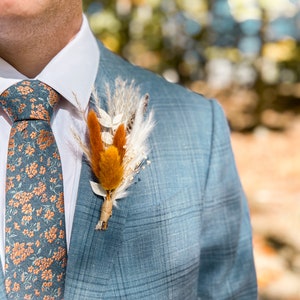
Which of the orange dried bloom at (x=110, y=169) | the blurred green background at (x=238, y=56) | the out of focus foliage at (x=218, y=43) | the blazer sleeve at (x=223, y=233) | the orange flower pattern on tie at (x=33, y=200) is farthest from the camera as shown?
the out of focus foliage at (x=218, y=43)

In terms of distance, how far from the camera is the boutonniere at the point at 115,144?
58.9 inches

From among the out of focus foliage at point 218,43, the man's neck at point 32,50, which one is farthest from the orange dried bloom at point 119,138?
the out of focus foliage at point 218,43

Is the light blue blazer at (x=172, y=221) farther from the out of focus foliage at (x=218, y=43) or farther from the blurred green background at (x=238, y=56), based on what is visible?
the out of focus foliage at (x=218, y=43)

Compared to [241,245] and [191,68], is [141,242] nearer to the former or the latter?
[241,245]

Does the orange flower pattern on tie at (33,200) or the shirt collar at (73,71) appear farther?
the shirt collar at (73,71)

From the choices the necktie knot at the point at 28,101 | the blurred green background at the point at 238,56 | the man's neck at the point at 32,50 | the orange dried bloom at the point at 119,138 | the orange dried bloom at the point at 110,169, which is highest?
the man's neck at the point at 32,50

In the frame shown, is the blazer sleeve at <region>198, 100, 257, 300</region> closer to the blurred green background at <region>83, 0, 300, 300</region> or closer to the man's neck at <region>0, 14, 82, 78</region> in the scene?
the man's neck at <region>0, 14, 82, 78</region>

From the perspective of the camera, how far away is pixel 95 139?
1.50m

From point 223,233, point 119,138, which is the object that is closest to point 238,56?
point 223,233

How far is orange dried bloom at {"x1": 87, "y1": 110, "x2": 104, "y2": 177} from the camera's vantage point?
1492mm

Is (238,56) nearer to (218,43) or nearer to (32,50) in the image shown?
(218,43)

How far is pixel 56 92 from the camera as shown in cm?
151

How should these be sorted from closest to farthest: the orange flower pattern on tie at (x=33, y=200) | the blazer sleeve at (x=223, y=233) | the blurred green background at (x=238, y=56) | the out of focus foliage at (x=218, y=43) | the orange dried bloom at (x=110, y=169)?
the orange flower pattern on tie at (x=33, y=200)
the orange dried bloom at (x=110, y=169)
the blazer sleeve at (x=223, y=233)
the blurred green background at (x=238, y=56)
the out of focus foliage at (x=218, y=43)

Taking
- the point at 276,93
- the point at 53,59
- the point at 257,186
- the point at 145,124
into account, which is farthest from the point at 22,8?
the point at 276,93
